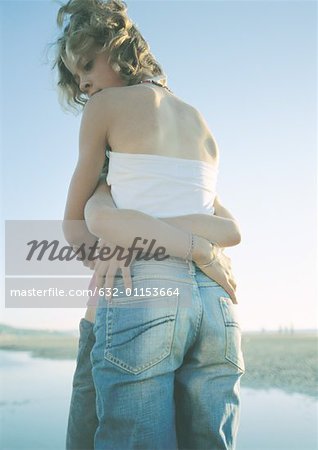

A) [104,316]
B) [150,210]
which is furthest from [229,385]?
[150,210]

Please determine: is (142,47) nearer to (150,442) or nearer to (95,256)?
(95,256)

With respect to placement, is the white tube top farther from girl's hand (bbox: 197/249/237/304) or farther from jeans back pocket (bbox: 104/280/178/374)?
jeans back pocket (bbox: 104/280/178/374)

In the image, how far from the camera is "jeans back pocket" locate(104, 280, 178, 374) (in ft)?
3.43

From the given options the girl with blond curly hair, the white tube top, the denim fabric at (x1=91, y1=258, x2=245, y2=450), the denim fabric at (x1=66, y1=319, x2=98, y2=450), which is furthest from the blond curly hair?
the denim fabric at (x1=66, y1=319, x2=98, y2=450)

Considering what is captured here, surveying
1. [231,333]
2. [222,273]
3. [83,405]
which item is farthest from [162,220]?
[83,405]

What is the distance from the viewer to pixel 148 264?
113 cm

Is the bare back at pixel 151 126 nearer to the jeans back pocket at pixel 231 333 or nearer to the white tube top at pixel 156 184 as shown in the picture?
the white tube top at pixel 156 184

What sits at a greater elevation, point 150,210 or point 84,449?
point 150,210

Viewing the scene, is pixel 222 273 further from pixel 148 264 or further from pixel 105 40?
pixel 105 40

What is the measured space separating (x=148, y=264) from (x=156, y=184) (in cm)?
22

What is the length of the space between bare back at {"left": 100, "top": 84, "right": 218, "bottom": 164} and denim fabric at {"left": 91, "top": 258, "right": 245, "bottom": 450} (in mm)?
308

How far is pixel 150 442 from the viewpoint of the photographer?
104cm

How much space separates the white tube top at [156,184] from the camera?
1229mm

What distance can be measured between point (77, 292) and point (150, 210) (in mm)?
807
